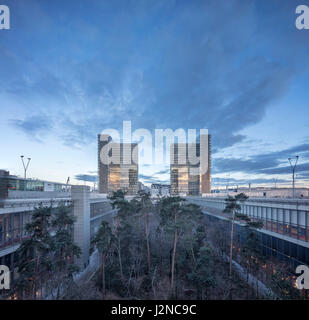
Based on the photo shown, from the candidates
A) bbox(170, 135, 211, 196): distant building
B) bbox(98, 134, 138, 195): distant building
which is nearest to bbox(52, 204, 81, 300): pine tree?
bbox(98, 134, 138, 195): distant building

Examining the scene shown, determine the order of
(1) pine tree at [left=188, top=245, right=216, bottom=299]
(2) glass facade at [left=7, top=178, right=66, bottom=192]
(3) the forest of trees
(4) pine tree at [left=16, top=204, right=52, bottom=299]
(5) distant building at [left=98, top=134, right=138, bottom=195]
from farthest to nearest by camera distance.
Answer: (5) distant building at [left=98, top=134, right=138, bottom=195], (2) glass facade at [left=7, top=178, right=66, bottom=192], (1) pine tree at [left=188, top=245, right=216, bottom=299], (3) the forest of trees, (4) pine tree at [left=16, top=204, right=52, bottom=299]

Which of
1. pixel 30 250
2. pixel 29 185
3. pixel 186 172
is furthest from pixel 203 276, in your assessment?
pixel 186 172

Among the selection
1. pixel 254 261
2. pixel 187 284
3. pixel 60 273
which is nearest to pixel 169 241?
pixel 187 284

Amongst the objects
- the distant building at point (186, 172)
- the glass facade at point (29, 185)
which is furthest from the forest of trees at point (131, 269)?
the distant building at point (186, 172)

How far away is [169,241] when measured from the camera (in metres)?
27.7

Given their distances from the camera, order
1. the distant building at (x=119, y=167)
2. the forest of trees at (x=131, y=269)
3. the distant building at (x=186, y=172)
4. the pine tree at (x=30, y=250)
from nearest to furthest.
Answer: the pine tree at (x=30, y=250), the forest of trees at (x=131, y=269), the distant building at (x=186, y=172), the distant building at (x=119, y=167)

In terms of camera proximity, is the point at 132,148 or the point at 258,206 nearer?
the point at 258,206

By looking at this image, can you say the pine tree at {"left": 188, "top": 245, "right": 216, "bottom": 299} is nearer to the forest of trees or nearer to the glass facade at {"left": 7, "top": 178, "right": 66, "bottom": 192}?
the forest of trees

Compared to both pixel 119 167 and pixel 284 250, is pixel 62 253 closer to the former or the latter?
pixel 284 250

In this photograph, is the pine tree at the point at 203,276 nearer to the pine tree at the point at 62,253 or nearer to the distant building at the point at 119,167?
the pine tree at the point at 62,253

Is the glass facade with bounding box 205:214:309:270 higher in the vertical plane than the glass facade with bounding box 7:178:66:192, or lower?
lower

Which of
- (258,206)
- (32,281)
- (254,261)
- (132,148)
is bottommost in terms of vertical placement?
(254,261)

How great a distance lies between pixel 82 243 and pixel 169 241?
486 inches
